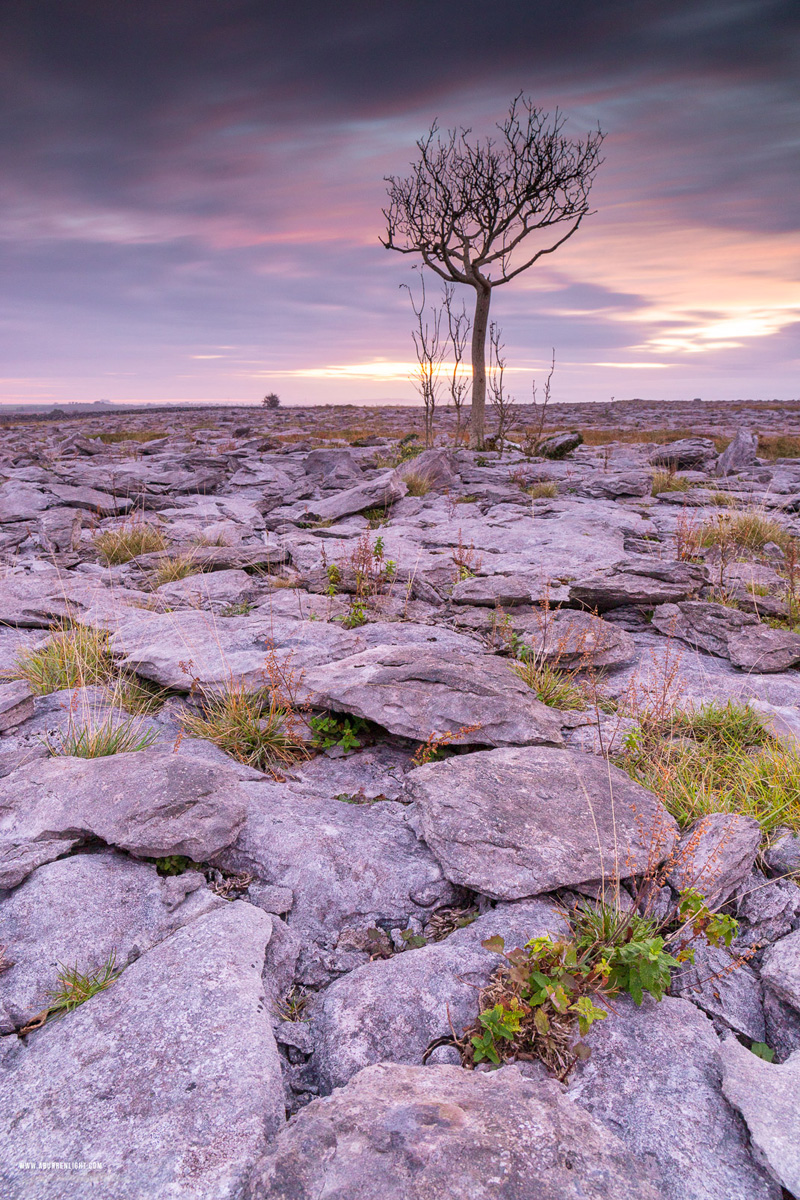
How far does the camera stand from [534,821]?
2.57 metres

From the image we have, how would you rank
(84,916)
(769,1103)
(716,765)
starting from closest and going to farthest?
(769,1103), (84,916), (716,765)

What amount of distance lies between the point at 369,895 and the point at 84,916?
98cm

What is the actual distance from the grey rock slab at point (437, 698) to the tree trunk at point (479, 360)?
48.1ft

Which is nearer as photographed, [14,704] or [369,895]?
[369,895]

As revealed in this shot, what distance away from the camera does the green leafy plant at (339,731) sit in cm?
346

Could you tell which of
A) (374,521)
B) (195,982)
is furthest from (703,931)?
(374,521)

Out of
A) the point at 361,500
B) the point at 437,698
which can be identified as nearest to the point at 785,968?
the point at 437,698

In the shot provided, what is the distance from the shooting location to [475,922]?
7.41 ft

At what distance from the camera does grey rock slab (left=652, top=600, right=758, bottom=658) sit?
16.1 feet

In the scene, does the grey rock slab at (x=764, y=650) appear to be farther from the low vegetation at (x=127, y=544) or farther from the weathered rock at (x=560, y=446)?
the weathered rock at (x=560, y=446)

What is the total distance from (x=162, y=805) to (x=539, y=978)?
1468 millimetres

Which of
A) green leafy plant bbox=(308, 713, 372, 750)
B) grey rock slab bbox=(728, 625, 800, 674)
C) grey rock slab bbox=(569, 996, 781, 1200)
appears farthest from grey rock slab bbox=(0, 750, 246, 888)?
grey rock slab bbox=(728, 625, 800, 674)

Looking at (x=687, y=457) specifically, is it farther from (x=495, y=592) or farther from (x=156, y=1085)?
(x=156, y=1085)

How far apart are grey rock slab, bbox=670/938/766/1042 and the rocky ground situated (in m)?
0.01
